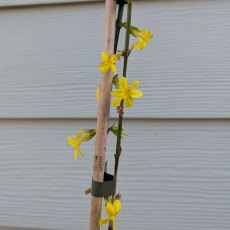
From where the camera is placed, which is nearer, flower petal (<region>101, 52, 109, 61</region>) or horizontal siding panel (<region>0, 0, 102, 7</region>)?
flower petal (<region>101, 52, 109, 61</region>)

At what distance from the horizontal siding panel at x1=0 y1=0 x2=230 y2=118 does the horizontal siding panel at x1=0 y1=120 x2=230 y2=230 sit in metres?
0.04

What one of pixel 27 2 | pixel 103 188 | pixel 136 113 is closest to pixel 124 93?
pixel 103 188

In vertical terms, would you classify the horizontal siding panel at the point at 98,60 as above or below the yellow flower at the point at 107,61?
above

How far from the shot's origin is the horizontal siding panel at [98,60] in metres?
0.72

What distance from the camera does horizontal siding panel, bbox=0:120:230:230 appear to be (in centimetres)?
75

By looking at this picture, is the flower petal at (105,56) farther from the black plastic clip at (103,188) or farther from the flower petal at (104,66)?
the black plastic clip at (103,188)

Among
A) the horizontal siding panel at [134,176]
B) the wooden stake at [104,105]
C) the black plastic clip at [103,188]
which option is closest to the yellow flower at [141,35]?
the wooden stake at [104,105]

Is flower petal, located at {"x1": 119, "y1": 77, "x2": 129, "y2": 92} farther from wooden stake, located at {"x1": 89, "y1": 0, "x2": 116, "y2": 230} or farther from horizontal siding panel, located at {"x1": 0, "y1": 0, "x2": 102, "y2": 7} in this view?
horizontal siding panel, located at {"x1": 0, "y1": 0, "x2": 102, "y2": 7}

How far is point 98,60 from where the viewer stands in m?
0.75

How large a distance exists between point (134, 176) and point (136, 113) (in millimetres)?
159

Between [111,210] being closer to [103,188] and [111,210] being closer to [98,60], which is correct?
[103,188]

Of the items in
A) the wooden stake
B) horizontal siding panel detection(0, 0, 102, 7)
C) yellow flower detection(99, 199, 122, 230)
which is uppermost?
horizontal siding panel detection(0, 0, 102, 7)

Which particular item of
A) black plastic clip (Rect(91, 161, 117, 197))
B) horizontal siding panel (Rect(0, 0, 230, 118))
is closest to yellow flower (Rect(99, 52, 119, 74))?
black plastic clip (Rect(91, 161, 117, 197))

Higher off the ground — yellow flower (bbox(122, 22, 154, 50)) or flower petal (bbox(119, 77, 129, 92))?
yellow flower (bbox(122, 22, 154, 50))
